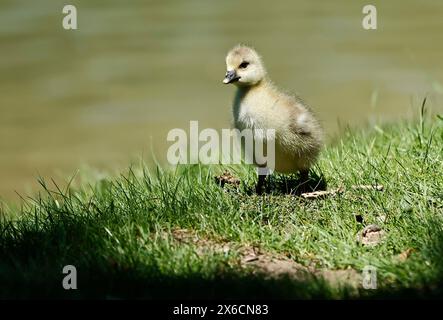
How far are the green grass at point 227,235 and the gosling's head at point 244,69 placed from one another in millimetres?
698

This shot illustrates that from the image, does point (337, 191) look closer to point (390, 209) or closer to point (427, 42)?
point (390, 209)

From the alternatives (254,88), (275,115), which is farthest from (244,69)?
(275,115)

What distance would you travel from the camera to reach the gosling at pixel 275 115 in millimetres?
5844

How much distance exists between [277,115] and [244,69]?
0.39m

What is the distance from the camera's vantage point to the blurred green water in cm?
1134

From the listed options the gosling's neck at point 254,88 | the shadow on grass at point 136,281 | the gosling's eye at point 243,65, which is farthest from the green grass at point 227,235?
the gosling's eye at point 243,65

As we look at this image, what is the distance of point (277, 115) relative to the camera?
19.2 ft

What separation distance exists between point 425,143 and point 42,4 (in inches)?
515

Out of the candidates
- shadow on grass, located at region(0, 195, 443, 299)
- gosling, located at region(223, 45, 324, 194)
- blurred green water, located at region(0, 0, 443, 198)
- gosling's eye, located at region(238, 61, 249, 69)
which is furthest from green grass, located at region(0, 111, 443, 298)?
blurred green water, located at region(0, 0, 443, 198)

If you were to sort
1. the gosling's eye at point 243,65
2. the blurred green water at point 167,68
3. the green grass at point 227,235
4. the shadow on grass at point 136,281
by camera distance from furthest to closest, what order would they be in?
the blurred green water at point 167,68
the gosling's eye at point 243,65
the green grass at point 227,235
the shadow on grass at point 136,281

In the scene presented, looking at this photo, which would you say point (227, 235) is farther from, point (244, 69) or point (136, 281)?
point (244, 69)

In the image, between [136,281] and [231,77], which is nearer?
[136,281]

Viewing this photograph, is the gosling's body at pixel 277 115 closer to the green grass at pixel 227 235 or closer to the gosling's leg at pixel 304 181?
the gosling's leg at pixel 304 181

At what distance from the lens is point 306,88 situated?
40.3 ft
